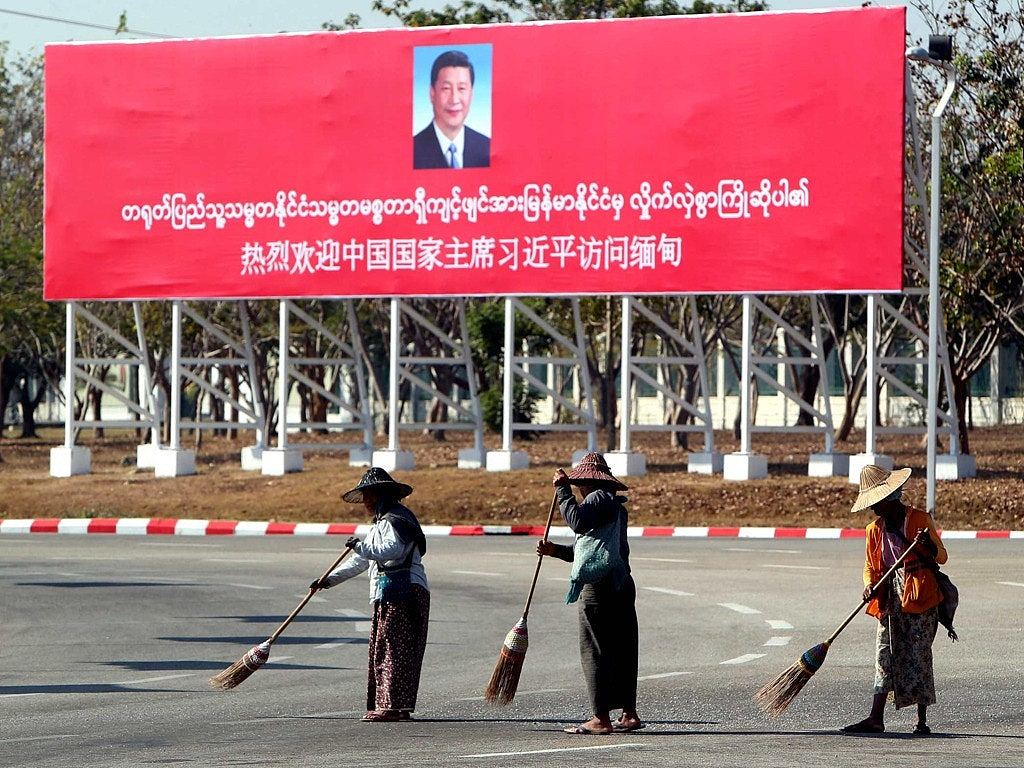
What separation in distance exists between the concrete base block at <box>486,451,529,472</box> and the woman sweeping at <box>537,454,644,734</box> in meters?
24.2

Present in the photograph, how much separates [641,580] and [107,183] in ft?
62.7

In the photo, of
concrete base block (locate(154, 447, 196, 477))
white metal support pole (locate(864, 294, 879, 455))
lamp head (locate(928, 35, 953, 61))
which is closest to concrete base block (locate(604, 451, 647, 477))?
white metal support pole (locate(864, 294, 879, 455))

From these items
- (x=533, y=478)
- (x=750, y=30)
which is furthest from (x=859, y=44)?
(x=533, y=478)

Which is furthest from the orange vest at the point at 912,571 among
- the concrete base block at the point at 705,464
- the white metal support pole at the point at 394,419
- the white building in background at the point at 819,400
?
the white building in background at the point at 819,400

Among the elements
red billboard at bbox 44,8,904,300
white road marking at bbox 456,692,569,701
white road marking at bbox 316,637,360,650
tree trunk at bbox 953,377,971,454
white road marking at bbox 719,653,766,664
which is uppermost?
red billboard at bbox 44,8,904,300

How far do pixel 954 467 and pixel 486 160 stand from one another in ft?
31.1

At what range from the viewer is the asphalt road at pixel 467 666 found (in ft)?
33.1

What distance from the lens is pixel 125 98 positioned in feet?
122

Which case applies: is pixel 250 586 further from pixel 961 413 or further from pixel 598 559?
pixel 961 413

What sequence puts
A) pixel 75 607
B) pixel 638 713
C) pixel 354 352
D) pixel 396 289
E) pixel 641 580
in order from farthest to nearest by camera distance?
pixel 354 352, pixel 396 289, pixel 641 580, pixel 75 607, pixel 638 713

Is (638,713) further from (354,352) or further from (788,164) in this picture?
(354,352)

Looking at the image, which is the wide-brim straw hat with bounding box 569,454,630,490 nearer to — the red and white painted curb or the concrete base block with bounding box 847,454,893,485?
the red and white painted curb

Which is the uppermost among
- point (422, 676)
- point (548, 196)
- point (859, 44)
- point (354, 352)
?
point (859, 44)

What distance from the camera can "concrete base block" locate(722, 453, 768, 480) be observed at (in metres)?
33.8
